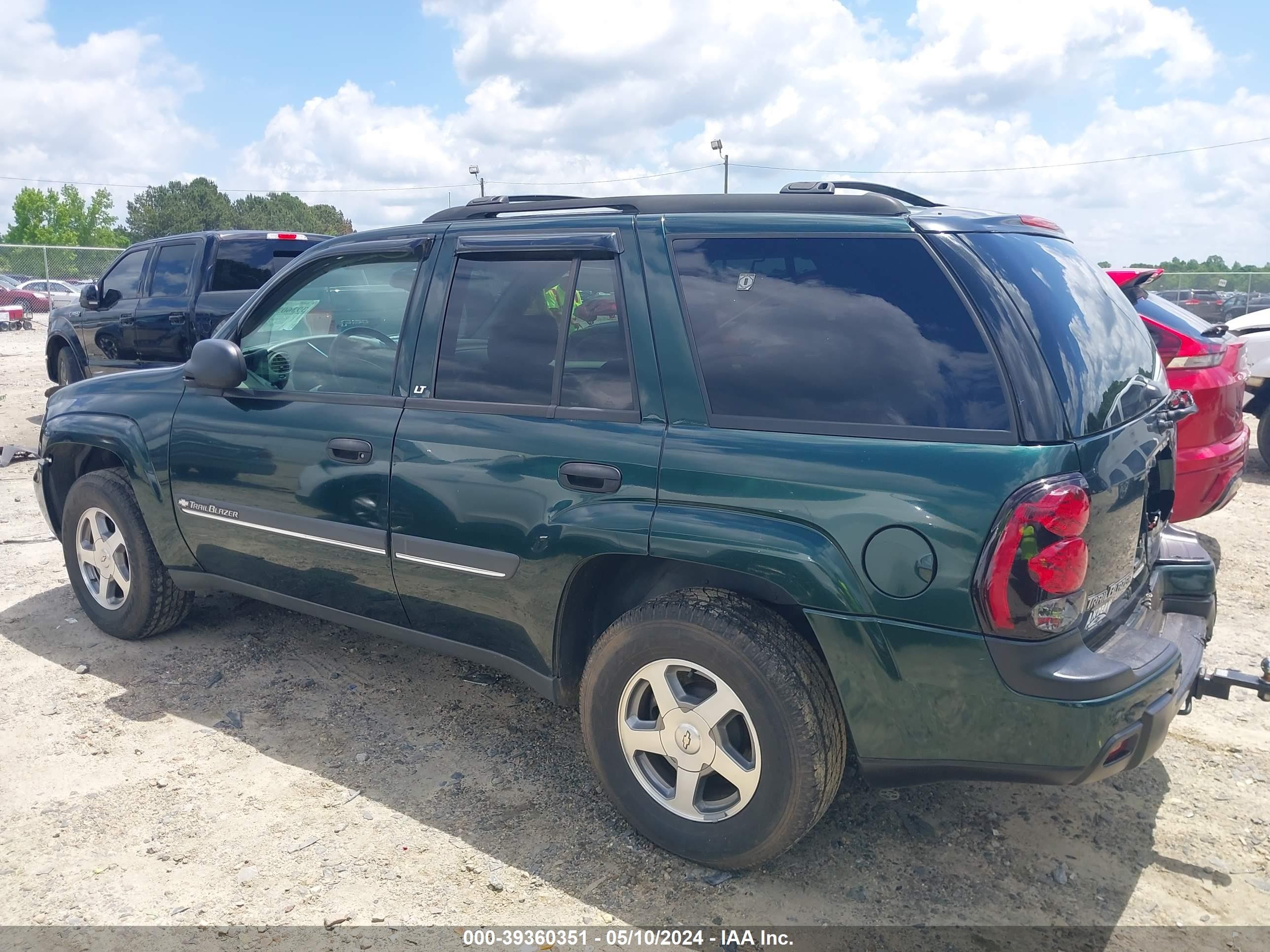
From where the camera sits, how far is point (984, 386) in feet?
8.01

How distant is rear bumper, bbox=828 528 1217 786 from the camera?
94.3 inches

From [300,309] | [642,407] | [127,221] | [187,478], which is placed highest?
[127,221]

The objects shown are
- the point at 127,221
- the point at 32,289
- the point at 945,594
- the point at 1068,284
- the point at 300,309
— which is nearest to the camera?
the point at 945,594

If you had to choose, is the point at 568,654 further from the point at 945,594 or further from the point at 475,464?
the point at 945,594

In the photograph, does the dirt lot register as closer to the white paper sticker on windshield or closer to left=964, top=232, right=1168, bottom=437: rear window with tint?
left=964, top=232, right=1168, bottom=437: rear window with tint

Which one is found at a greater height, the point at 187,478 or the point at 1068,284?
the point at 1068,284

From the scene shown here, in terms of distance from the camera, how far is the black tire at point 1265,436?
8406mm

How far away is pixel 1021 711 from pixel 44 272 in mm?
35609

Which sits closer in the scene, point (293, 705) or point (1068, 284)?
point (1068, 284)

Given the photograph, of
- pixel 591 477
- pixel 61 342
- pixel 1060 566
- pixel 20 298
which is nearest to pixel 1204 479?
pixel 1060 566

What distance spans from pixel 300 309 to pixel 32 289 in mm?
32202

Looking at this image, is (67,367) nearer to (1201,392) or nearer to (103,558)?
(103,558)

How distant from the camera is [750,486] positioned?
2.68 meters

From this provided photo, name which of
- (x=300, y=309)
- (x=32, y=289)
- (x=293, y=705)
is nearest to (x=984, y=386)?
(x=300, y=309)
